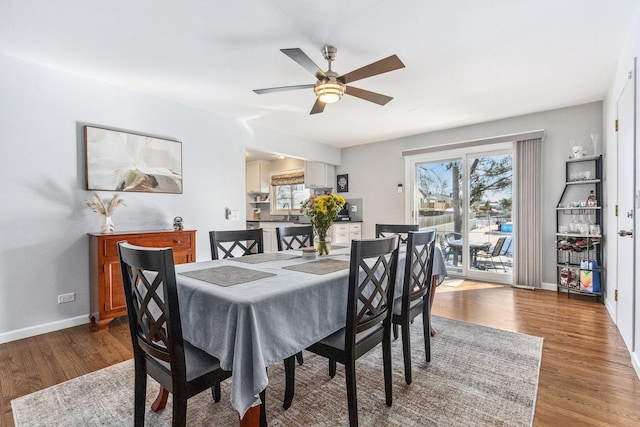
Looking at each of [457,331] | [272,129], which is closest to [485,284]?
[457,331]

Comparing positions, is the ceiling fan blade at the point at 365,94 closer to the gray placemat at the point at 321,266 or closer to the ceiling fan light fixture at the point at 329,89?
the ceiling fan light fixture at the point at 329,89

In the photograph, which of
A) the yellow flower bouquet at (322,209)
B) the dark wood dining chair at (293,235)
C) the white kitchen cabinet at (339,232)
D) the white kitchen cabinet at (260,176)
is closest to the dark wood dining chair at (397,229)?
the dark wood dining chair at (293,235)

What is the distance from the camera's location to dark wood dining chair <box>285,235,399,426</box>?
4.96 feet

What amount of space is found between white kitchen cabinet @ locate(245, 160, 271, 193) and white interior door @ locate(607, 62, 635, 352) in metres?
5.75

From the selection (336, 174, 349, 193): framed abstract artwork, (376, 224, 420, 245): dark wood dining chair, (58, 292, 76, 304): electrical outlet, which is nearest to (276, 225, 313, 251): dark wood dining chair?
(376, 224, 420, 245): dark wood dining chair

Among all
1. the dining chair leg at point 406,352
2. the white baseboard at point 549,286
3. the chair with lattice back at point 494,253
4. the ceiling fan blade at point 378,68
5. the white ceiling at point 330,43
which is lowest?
the white baseboard at point 549,286

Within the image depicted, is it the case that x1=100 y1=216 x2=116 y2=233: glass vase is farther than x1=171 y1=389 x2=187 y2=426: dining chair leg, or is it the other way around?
x1=100 y1=216 x2=116 y2=233: glass vase

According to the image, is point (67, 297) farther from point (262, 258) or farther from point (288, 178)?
point (288, 178)

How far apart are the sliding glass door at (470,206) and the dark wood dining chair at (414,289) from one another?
298 cm

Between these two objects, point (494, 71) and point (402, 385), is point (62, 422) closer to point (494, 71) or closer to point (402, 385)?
point (402, 385)

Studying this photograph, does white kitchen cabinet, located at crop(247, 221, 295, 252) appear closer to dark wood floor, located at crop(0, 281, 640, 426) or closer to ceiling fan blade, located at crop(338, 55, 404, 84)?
dark wood floor, located at crop(0, 281, 640, 426)

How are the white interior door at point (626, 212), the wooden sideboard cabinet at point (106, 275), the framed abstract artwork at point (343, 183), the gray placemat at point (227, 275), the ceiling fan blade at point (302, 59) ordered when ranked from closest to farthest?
1. the gray placemat at point (227, 275)
2. the ceiling fan blade at point (302, 59)
3. the white interior door at point (626, 212)
4. the wooden sideboard cabinet at point (106, 275)
5. the framed abstract artwork at point (343, 183)

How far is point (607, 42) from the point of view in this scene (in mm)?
2471

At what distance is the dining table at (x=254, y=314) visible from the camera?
1197 mm
